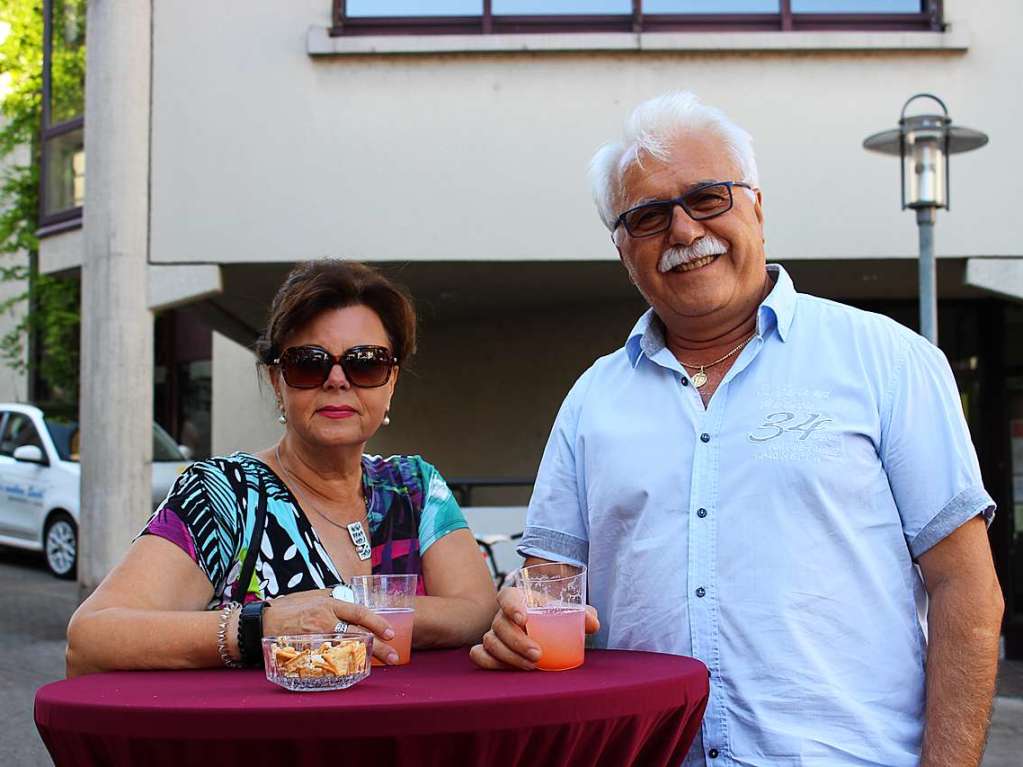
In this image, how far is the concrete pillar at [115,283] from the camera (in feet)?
29.5

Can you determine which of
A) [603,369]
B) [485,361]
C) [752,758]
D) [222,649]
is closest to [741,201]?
[603,369]

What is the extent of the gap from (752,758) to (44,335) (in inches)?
749

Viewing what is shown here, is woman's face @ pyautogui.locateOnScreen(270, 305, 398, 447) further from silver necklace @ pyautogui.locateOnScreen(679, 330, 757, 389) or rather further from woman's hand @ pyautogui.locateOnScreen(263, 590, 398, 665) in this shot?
silver necklace @ pyautogui.locateOnScreen(679, 330, 757, 389)

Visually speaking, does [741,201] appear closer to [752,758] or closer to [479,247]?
[752,758]

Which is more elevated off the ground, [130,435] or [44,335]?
[44,335]

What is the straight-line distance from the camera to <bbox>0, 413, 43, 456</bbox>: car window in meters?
12.7

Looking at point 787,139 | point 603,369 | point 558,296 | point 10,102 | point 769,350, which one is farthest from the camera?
point 10,102

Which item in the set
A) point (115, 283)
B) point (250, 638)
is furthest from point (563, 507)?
point (115, 283)

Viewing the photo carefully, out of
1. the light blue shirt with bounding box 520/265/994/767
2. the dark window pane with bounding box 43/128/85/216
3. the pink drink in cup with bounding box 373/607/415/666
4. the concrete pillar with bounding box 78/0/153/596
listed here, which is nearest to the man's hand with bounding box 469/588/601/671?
the pink drink in cup with bounding box 373/607/415/666

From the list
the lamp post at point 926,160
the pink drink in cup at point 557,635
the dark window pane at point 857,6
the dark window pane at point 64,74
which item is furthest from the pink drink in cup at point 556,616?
the dark window pane at point 64,74

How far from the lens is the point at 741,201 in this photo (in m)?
2.35

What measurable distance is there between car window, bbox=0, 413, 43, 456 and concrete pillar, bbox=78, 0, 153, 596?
404cm

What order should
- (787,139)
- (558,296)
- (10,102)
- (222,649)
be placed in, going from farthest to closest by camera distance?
(10,102) → (558,296) → (787,139) → (222,649)

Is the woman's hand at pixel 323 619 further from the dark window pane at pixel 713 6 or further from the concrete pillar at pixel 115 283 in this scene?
the dark window pane at pixel 713 6
